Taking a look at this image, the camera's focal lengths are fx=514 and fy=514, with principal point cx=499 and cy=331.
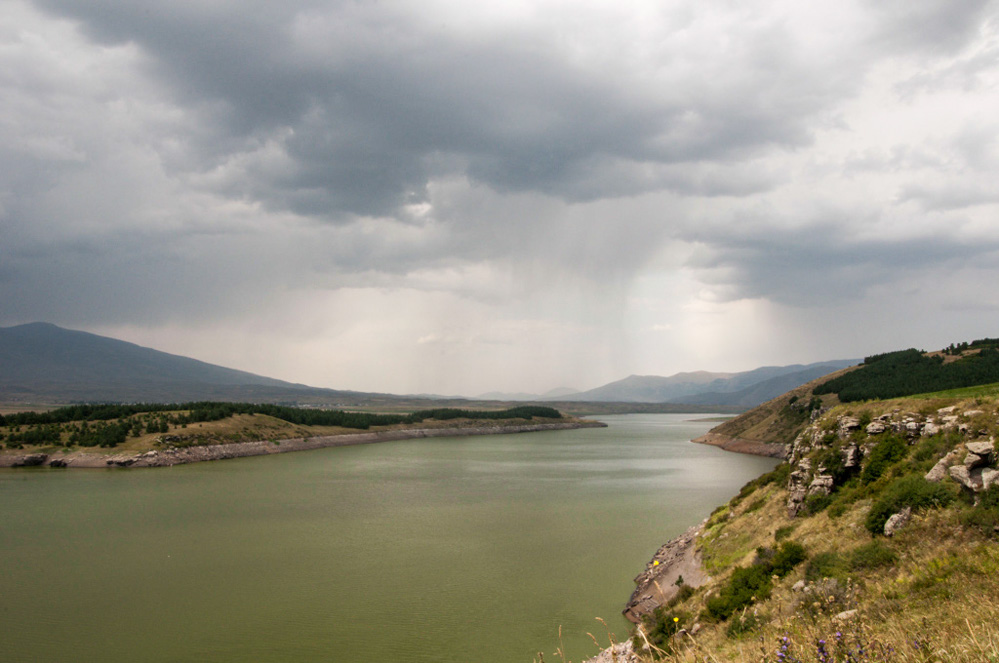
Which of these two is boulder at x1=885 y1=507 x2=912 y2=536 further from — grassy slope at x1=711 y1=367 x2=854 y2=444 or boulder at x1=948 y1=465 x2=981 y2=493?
grassy slope at x1=711 y1=367 x2=854 y2=444

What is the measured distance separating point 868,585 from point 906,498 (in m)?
3.33

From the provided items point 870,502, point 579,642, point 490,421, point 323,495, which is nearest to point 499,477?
point 323,495

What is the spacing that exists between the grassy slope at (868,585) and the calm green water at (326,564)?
568 cm

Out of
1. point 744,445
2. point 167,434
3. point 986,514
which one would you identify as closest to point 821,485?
point 986,514

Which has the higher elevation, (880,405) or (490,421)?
(880,405)

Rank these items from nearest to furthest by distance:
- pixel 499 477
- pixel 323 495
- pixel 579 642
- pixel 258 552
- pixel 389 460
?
pixel 579 642
pixel 258 552
pixel 323 495
pixel 499 477
pixel 389 460

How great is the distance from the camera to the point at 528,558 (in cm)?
2441

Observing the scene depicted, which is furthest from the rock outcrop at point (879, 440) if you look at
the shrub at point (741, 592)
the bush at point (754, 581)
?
the shrub at point (741, 592)

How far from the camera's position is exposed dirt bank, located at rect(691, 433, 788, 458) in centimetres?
7331

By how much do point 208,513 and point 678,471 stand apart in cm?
4574

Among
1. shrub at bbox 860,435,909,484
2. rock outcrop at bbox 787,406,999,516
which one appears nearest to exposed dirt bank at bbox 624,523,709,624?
rock outcrop at bbox 787,406,999,516

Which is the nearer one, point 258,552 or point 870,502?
point 870,502

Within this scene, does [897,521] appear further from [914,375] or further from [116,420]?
[116,420]

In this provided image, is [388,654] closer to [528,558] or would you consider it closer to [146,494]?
[528,558]
